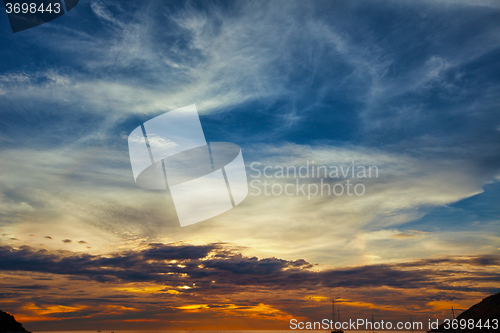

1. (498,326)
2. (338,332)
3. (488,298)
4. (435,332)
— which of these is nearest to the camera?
(498,326)

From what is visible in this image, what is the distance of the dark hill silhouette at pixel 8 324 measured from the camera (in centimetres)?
9318

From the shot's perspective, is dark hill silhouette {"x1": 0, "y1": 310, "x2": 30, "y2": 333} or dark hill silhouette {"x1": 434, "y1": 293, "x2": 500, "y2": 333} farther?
dark hill silhouette {"x1": 434, "y1": 293, "x2": 500, "y2": 333}

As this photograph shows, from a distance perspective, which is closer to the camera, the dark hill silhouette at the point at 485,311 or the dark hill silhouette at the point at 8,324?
the dark hill silhouette at the point at 8,324

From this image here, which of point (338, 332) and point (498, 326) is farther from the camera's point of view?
point (338, 332)

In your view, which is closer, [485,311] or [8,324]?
[8,324]

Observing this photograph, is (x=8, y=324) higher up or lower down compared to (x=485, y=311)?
higher up

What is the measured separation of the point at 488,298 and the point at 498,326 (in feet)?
143

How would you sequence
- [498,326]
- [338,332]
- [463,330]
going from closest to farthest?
[498,326] → [463,330] → [338,332]

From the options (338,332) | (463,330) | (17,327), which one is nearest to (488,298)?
(463,330)

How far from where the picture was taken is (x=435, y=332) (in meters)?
160

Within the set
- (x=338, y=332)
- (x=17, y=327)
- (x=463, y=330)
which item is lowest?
(x=338, y=332)

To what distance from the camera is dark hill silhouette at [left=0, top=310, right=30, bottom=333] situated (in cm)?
9318

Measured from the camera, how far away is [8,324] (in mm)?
96312

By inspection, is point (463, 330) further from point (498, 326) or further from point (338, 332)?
point (338, 332)
